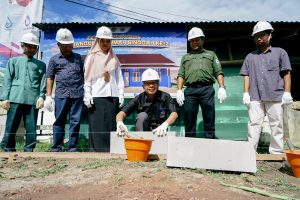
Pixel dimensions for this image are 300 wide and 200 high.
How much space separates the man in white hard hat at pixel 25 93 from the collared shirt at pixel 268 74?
9.25 feet

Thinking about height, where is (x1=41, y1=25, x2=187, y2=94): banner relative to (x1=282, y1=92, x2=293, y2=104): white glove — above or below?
above

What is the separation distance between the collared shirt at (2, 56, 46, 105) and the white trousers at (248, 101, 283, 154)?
2.82m

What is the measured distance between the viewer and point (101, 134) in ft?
13.5

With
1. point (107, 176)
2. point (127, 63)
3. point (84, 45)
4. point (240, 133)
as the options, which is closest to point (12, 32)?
point (84, 45)

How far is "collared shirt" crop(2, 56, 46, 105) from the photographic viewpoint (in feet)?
13.7

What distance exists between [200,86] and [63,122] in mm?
1896

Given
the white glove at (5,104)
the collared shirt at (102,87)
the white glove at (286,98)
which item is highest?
the collared shirt at (102,87)

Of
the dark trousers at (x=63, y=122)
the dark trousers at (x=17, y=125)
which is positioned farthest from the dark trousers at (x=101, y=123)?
the dark trousers at (x=17, y=125)

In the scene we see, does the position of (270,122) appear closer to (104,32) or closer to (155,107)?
(155,107)

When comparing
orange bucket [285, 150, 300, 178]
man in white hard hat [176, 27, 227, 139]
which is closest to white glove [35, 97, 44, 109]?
man in white hard hat [176, 27, 227, 139]

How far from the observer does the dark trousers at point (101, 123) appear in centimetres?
412

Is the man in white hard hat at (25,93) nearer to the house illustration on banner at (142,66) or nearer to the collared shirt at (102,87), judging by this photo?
the collared shirt at (102,87)

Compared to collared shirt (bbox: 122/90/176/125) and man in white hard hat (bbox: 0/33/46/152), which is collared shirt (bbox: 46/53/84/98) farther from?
collared shirt (bbox: 122/90/176/125)

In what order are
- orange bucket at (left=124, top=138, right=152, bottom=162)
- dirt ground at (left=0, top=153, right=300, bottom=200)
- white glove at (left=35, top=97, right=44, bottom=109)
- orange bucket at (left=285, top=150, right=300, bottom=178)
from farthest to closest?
1. white glove at (left=35, top=97, right=44, bottom=109)
2. orange bucket at (left=124, top=138, right=152, bottom=162)
3. orange bucket at (left=285, top=150, right=300, bottom=178)
4. dirt ground at (left=0, top=153, right=300, bottom=200)
